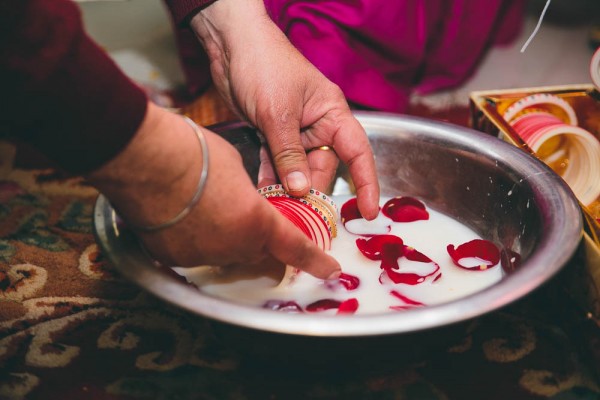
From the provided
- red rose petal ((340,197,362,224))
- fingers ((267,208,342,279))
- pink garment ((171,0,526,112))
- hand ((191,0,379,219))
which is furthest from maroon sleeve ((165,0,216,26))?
fingers ((267,208,342,279))

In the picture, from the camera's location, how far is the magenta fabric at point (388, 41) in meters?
1.46

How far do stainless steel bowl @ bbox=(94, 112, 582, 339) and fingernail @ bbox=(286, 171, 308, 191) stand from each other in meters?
0.18

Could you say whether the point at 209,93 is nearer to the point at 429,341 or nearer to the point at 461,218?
the point at 461,218

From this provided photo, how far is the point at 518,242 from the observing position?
0.89 metres

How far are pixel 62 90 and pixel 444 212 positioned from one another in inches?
28.2

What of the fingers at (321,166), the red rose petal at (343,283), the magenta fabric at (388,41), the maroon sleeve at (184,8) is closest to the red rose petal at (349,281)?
the red rose petal at (343,283)

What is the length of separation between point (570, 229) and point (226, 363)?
20.2 inches

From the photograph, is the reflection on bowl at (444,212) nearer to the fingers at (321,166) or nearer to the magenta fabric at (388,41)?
the fingers at (321,166)

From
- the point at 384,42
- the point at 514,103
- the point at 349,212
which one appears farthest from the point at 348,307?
the point at 384,42

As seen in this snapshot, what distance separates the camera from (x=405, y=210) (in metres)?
Result: 1.03

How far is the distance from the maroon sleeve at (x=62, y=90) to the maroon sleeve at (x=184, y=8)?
1.76 feet

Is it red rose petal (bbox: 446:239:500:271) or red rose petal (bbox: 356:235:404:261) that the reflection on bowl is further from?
red rose petal (bbox: 356:235:404:261)

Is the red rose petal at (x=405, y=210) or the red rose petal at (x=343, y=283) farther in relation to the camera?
the red rose petal at (x=405, y=210)

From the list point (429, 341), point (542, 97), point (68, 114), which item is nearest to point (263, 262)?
point (429, 341)
